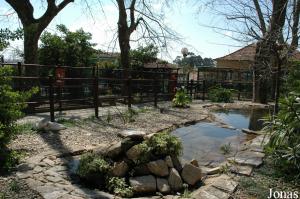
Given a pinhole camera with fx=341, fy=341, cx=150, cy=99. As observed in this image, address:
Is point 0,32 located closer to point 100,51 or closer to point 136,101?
point 136,101

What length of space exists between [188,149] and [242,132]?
8.19 feet

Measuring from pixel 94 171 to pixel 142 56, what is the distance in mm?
15699

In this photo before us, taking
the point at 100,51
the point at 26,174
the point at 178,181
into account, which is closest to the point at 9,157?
the point at 26,174

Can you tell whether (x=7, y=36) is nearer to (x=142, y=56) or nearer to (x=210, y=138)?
(x=210, y=138)

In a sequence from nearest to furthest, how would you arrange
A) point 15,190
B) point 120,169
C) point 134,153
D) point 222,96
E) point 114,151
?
point 15,190, point 120,169, point 134,153, point 114,151, point 222,96

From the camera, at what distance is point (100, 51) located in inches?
673

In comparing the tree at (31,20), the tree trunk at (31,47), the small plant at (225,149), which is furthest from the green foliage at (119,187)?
the tree at (31,20)

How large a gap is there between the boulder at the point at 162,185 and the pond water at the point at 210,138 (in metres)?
→ 1.43

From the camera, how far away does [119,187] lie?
4.38 meters

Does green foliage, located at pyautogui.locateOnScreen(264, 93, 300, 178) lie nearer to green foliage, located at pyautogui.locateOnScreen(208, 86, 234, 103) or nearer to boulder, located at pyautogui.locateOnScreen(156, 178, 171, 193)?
boulder, located at pyautogui.locateOnScreen(156, 178, 171, 193)

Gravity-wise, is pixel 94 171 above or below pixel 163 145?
below

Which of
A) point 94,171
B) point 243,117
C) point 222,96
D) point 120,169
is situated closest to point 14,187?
point 94,171

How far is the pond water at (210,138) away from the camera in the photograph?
6.34 meters

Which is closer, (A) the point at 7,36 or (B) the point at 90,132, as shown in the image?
(A) the point at 7,36
